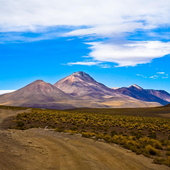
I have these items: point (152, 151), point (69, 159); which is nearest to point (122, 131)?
point (152, 151)

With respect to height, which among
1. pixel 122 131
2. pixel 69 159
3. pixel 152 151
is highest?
pixel 69 159

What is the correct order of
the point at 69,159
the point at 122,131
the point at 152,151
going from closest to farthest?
the point at 69,159 < the point at 152,151 < the point at 122,131

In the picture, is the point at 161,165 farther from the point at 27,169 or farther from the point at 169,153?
the point at 27,169

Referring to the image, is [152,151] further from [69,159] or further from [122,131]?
[122,131]

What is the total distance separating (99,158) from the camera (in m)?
13.0

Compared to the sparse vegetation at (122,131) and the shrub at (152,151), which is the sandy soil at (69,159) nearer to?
the sparse vegetation at (122,131)

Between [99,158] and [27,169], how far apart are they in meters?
4.65

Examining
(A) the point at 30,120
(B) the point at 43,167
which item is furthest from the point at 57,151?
(A) the point at 30,120

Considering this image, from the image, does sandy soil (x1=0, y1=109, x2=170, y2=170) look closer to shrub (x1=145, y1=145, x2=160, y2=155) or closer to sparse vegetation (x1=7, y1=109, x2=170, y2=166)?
sparse vegetation (x1=7, y1=109, x2=170, y2=166)

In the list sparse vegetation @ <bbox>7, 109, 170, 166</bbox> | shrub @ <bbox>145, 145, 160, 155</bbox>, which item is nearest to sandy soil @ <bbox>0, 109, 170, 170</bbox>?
sparse vegetation @ <bbox>7, 109, 170, 166</bbox>

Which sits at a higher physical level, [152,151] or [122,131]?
[152,151]

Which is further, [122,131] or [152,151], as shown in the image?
[122,131]

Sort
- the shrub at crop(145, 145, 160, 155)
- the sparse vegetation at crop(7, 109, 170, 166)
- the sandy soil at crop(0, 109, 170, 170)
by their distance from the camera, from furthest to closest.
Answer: the sparse vegetation at crop(7, 109, 170, 166)
the shrub at crop(145, 145, 160, 155)
the sandy soil at crop(0, 109, 170, 170)

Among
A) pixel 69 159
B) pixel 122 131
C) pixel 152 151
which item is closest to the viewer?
pixel 69 159
